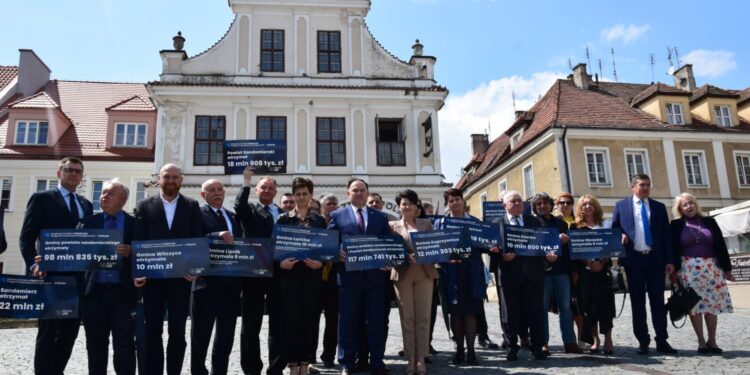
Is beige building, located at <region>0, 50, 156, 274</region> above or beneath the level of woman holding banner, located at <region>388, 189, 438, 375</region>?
above

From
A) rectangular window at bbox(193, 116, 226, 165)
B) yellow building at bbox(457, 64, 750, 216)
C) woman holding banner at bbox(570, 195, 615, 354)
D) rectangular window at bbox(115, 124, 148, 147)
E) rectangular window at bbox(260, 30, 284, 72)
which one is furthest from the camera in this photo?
rectangular window at bbox(115, 124, 148, 147)

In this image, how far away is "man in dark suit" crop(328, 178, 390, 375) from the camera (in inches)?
209

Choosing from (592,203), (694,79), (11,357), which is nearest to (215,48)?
(11,357)

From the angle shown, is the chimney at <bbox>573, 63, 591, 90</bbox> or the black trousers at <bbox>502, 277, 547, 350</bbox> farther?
the chimney at <bbox>573, 63, 591, 90</bbox>

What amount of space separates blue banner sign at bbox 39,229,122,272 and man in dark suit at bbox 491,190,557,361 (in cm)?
408

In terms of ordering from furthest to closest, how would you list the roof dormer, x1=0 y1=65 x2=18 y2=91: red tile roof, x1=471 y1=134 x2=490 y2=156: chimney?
x1=471 y1=134 x2=490 y2=156: chimney → x1=0 y1=65 x2=18 y2=91: red tile roof → the roof dormer

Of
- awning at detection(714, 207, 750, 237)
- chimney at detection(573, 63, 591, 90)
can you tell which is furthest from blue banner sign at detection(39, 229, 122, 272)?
chimney at detection(573, 63, 591, 90)

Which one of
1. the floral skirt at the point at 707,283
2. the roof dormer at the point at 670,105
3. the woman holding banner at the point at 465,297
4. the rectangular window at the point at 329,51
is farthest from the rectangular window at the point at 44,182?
the roof dormer at the point at 670,105

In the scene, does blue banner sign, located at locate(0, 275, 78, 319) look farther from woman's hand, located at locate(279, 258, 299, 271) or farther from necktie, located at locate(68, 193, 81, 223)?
woman's hand, located at locate(279, 258, 299, 271)

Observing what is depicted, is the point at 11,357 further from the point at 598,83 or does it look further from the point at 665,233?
the point at 598,83

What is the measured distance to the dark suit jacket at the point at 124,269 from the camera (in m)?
4.62

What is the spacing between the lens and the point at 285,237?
509 centimetres

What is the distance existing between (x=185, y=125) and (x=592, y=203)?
17077 mm

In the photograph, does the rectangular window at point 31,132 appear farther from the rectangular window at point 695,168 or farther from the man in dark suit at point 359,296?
the rectangular window at point 695,168
